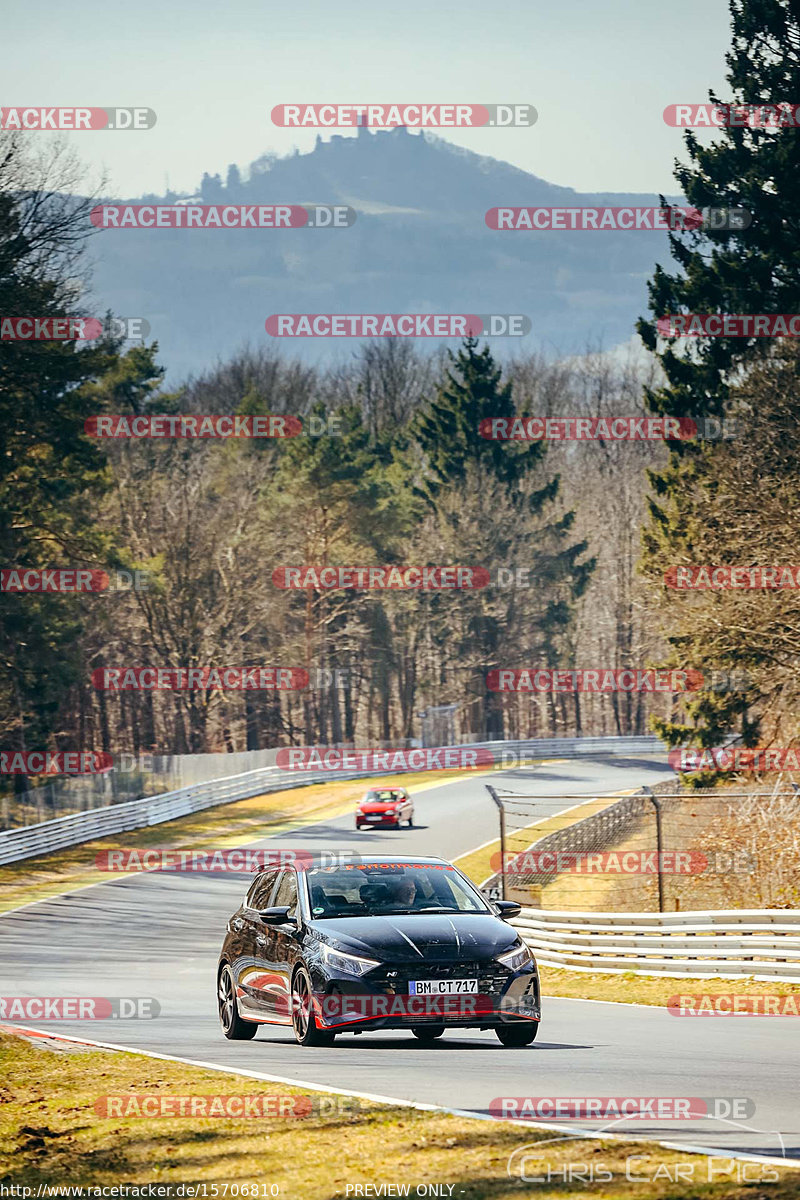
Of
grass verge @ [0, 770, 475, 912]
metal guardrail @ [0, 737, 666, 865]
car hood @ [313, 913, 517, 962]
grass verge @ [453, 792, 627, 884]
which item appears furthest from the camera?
metal guardrail @ [0, 737, 666, 865]

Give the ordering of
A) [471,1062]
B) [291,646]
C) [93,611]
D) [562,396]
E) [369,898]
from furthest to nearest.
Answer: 1. [562,396]
2. [291,646]
3. [93,611]
4. [369,898]
5. [471,1062]

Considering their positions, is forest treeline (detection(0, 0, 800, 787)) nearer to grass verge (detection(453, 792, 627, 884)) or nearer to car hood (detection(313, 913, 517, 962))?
grass verge (detection(453, 792, 627, 884))

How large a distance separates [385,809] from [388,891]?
35710 millimetres

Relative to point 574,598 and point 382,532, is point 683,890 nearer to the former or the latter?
point 382,532

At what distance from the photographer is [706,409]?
46781 millimetres

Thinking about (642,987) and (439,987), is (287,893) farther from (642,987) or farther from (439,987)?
(642,987)

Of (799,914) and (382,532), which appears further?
(382,532)

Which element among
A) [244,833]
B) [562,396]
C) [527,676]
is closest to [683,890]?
[244,833]

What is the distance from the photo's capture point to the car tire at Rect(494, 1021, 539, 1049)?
1247 cm

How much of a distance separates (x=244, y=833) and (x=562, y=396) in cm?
5684

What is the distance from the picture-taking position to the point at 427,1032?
12.8 metres

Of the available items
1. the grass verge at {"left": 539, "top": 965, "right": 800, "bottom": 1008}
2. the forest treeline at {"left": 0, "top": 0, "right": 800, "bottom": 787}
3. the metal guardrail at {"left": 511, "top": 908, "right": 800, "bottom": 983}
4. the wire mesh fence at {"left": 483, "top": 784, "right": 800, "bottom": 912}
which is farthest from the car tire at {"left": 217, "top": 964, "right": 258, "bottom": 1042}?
the forest treeline at {"left": 0, "top": 0, "right": 800, "bottom": 787}

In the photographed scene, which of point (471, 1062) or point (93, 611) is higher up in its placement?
point (93, 611)

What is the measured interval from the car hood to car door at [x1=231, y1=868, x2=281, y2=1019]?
1079mm
